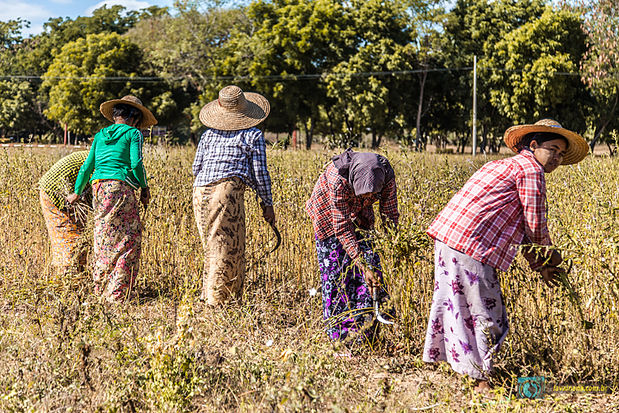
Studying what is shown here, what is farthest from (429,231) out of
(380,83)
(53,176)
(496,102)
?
(496,102)

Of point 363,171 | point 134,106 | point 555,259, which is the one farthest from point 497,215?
point 134,106

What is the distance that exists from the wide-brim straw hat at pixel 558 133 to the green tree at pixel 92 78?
1282 inches

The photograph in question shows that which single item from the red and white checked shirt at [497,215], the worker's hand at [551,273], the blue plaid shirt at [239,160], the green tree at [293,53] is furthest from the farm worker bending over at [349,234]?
the green tree at [293,53]

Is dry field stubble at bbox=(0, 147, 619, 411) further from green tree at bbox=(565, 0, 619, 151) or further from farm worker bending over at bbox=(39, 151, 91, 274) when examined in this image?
green tree at bbox=(565, 0, 619, 151)

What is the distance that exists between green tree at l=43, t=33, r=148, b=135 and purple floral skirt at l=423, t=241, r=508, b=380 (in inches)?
1285

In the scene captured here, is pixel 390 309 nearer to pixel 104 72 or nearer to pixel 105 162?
pixel 105 162

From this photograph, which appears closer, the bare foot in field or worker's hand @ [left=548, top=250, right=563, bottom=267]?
worker's hand @ [left=548, top=250, right=563, bottom=267]

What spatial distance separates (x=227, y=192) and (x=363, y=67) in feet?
86.7

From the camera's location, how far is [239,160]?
418cm

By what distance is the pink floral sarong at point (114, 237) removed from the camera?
429cm

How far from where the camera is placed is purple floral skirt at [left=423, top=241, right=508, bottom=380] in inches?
114

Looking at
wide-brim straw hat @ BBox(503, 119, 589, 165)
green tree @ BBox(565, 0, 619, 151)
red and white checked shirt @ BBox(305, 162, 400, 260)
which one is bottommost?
red and white checked shirt @ BBox(305, 162, 400, 260)

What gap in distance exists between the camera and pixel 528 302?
11.7ft

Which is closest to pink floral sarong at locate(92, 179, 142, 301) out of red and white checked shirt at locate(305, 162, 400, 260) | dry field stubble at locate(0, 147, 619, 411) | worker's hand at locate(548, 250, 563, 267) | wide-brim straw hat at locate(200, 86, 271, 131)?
dry field stubble at locate(0, 147, 619, 411)
